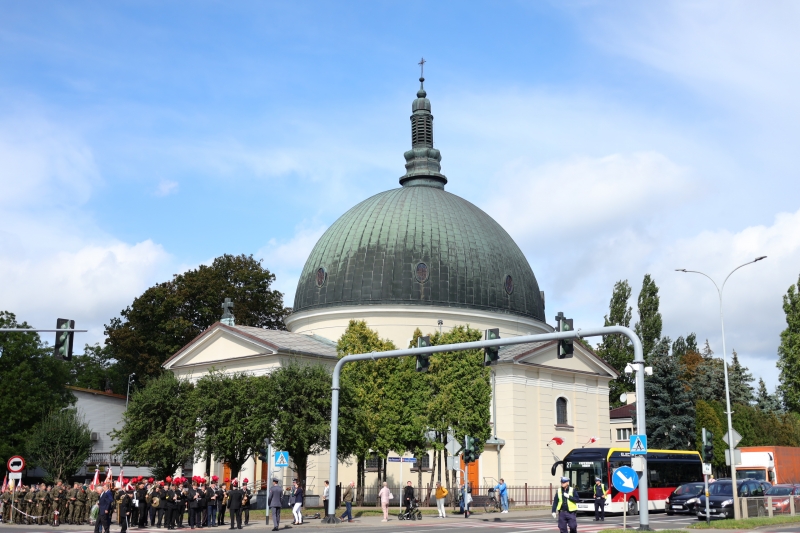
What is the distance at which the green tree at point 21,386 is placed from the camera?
56.1 meters

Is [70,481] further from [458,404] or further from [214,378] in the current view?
[458,404]

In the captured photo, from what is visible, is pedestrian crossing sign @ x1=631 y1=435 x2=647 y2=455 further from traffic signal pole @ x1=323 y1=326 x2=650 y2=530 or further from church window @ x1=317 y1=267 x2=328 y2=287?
church window @ x1=317 y1=267 x2=328 y2=287

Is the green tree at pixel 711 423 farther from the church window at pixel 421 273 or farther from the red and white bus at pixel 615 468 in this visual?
the church window at pixel 421 273

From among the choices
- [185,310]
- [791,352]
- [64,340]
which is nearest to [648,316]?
[791,352]

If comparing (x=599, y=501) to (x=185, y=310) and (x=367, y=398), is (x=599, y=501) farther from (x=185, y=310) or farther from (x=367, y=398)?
(x=185, y=310)

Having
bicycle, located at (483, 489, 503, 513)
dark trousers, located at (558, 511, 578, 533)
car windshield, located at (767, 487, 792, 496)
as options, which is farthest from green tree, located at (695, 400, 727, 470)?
dark trousers, located at (558, 511, 578, 533)

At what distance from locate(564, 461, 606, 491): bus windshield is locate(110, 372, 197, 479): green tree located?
61.5 feet

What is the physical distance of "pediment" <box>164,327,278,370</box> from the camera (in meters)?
51.2

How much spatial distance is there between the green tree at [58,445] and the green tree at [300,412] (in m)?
22.1

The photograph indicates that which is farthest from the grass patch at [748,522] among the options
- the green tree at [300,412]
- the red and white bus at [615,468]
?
the green tree at [300,412]

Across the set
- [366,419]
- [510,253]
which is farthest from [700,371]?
[366,419]

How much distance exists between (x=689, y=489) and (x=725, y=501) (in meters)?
4.68

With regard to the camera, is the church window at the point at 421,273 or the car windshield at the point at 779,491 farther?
the church window at the point at 421,273

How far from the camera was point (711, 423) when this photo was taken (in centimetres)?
6212
